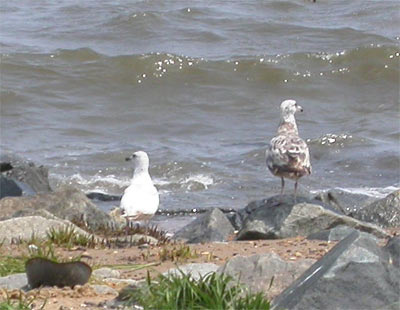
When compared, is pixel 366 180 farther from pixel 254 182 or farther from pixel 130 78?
pixel 130 78

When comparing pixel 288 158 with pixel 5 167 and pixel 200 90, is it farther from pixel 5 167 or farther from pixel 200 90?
pixel 200 90

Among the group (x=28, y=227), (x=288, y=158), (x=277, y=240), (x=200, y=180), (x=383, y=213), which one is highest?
(x=288, y=158)

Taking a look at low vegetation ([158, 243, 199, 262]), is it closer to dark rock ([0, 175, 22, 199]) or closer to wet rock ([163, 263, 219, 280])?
wet rock ([163, 263, 219, 280])

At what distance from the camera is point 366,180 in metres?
15.1

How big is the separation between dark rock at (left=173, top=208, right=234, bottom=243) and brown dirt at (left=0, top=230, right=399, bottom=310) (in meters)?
0.71

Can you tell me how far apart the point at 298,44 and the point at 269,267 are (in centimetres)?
1747

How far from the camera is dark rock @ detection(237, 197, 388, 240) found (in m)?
9.42

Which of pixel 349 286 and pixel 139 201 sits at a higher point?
pixel 349 286

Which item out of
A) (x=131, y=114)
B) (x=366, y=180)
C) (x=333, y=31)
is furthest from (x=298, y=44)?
(x=366, y=180)

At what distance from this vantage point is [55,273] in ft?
21.2

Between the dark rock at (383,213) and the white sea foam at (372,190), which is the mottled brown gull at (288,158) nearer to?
the dark rock at (383,213)

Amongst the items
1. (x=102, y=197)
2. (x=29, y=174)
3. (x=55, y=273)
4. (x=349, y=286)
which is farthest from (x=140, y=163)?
(x=349, y=286)

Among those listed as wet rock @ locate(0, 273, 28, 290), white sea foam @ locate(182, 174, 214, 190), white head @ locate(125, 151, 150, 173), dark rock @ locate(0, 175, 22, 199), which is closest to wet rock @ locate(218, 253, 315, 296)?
wet rock @ locate(0, 273, 28, 290)

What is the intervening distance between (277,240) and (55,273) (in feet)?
9.84
